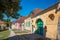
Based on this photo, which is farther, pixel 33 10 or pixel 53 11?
pixel 33 10

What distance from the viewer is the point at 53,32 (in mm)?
14547

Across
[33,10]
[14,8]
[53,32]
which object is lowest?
[53,32]

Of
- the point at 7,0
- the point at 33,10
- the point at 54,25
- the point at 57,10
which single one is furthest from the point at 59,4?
the point at 33,10

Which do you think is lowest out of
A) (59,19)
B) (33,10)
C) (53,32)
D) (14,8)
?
(53,32)

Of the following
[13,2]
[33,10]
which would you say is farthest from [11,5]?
[33,10]

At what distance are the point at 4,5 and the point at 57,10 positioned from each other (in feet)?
21.1

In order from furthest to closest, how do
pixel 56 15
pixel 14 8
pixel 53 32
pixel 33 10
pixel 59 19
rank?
pixel 33 10 < pixel 53 32 < pixel 56 15 < pixel 59 19 < pixel 14 8

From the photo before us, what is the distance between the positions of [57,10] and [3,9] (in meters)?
6.38

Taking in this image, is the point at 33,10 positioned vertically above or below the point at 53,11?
above

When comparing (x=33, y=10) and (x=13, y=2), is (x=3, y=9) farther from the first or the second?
(x=33, y=10)

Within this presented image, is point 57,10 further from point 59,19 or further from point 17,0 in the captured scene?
point 17,0

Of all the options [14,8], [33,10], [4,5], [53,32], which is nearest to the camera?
[4,5]

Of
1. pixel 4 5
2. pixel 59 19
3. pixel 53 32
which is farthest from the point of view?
pixel 53 32

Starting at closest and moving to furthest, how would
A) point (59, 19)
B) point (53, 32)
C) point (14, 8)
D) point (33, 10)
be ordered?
point (14, 8)
point (59, 19)
point (53, 32)
point (33, 10)
